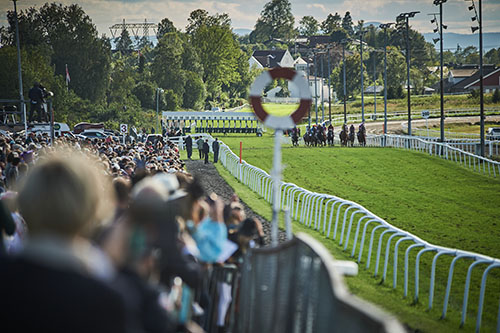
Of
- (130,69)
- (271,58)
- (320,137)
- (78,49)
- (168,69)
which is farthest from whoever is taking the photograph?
(271,58)

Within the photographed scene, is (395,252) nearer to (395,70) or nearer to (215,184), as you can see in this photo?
(215,184)

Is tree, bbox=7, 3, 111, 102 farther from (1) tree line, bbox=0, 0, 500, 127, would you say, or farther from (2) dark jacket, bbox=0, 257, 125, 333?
(2) dark jacket, bbox=0, 257, 125, 333

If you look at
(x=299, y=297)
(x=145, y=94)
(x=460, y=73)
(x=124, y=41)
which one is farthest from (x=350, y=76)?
(x=299, y=297)

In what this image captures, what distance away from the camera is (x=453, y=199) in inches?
837

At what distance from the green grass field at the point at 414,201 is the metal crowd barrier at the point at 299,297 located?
9.65ft

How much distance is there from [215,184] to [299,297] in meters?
19.8

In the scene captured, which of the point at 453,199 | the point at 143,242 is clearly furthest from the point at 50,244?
the point at 453,199

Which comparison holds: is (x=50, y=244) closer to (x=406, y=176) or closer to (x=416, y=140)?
(x=406, y=176)

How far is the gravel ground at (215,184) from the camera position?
14.2 metres

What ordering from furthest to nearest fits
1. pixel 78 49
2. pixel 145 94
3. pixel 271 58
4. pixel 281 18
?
pixel 281 18 < pixel 271 58 < pixel 145 94 < pixel 78 49

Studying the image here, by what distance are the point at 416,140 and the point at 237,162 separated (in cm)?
1404

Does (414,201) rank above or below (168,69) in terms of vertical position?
below

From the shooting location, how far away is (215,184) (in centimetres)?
2445

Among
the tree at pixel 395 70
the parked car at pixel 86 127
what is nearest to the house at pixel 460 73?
the tree at pixel 395 70
